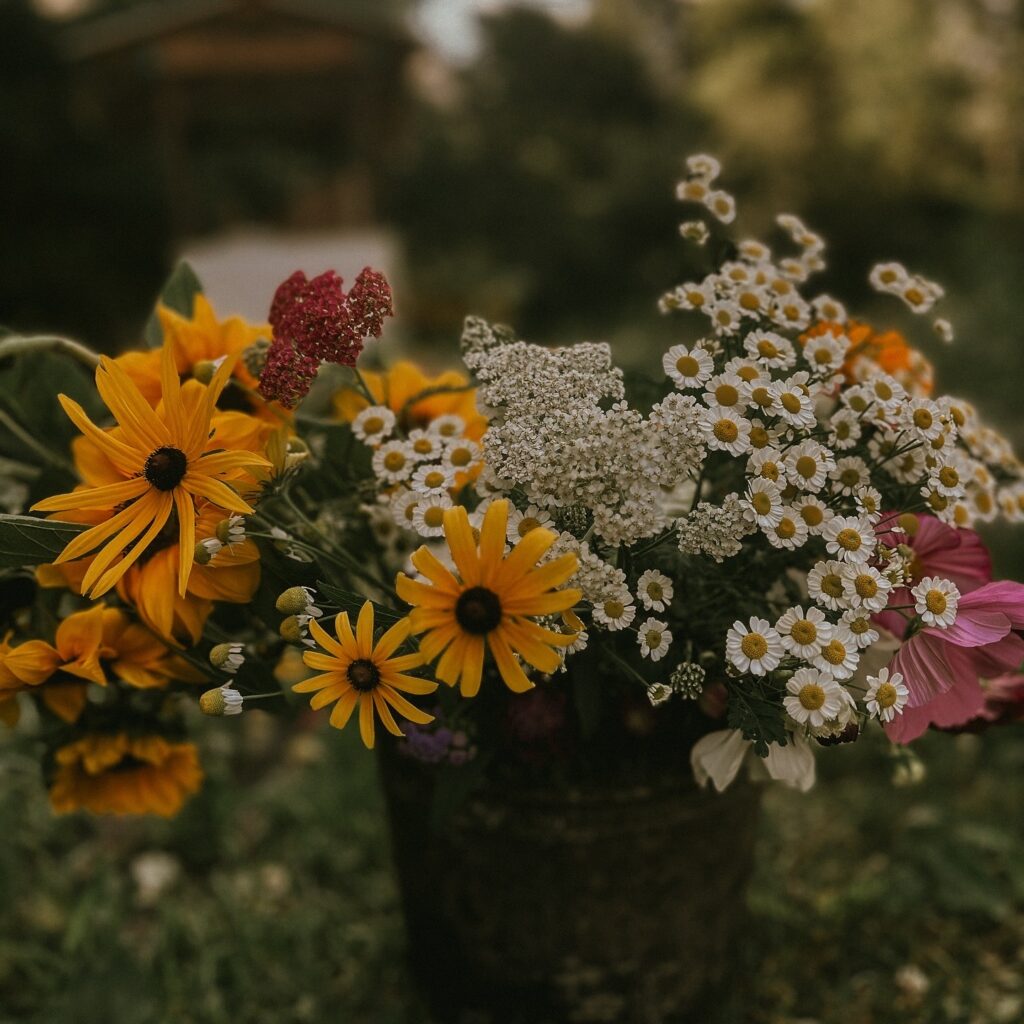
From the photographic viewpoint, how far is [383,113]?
A: 29.8 feet

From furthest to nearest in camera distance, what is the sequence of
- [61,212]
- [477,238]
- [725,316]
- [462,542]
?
[477,238] → [61,212] → [725,316] → [462,542]

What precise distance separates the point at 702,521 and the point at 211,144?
10.5m

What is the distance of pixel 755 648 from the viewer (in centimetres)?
83

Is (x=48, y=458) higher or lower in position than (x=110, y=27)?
lower

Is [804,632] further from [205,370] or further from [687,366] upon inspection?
[205,370]

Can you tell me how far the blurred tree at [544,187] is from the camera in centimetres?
1012

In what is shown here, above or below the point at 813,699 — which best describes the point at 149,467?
above

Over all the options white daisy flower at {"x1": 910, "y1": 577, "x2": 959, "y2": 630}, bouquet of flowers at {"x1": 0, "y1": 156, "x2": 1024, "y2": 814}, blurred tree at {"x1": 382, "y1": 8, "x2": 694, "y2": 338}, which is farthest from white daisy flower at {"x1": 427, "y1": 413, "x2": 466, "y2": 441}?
blurred tree at {"x1": 382, "y1": 8, "x2": 694, "y2": 338}

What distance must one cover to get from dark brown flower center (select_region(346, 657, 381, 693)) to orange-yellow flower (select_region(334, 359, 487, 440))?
35 cm

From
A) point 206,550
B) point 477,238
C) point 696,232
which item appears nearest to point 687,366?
point 696,232

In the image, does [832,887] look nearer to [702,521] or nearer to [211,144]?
→ [702,521]

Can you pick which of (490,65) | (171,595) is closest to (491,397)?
(171,595)

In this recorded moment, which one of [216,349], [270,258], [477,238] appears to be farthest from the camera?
[477,238]

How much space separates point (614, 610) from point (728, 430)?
0.59 feet
